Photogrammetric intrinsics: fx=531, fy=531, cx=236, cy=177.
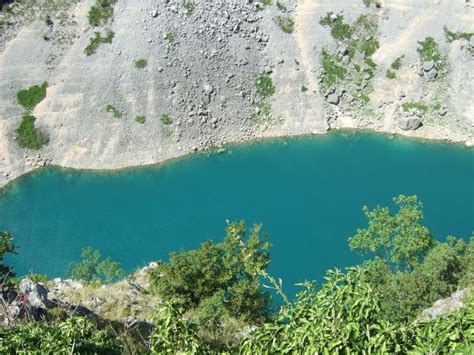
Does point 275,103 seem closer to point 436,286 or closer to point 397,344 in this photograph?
point 436,286

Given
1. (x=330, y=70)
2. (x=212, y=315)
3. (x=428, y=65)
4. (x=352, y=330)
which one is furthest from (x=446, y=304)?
(x=330, y=70)

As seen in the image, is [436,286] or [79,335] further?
[436,286]

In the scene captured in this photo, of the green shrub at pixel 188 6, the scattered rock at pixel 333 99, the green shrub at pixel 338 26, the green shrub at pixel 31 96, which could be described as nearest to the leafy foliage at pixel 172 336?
the green shrub at pixel 31 96

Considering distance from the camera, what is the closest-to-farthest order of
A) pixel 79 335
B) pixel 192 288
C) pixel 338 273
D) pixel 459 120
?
pixel 338 273, pixel 79 335, pixel 192 288, pixel 459 120

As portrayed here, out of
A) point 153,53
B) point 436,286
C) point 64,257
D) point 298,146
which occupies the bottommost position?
point 64,257

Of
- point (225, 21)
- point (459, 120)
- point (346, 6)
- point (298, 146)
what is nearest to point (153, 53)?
point (225, 21)

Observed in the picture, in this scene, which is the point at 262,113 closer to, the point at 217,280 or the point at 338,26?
the point at 338,26
